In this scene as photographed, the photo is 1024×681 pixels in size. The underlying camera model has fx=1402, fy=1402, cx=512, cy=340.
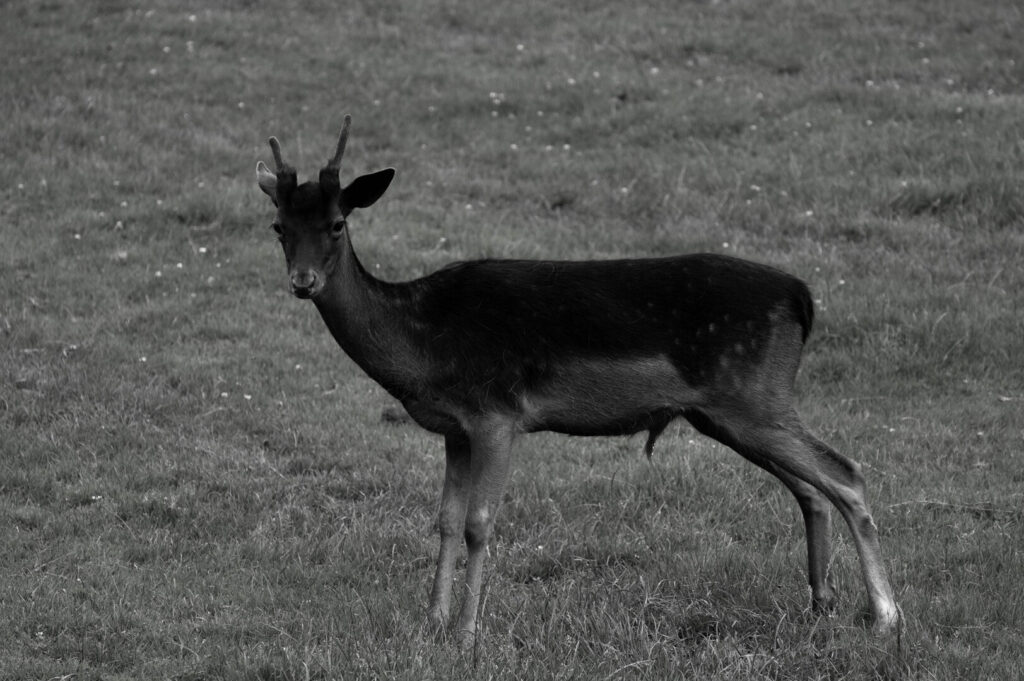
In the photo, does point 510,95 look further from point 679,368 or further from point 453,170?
point 679,368

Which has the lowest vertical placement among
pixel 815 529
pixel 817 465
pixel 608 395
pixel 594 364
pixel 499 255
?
pixel 499 255

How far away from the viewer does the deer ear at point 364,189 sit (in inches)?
255

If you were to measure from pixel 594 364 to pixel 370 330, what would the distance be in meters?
1.06

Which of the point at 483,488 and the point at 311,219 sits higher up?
the point at 311,219

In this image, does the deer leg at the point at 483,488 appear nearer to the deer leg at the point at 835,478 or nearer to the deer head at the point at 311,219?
the deer head at the point at 311,219

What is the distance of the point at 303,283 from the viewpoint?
19.9 ft

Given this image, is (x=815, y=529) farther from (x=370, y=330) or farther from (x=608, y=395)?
(x=370, y=330)

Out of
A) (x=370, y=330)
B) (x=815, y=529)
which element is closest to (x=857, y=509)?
(x=815, y=529)

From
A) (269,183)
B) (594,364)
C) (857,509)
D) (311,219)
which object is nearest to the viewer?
(311,219)

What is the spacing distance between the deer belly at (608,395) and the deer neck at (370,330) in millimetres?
586

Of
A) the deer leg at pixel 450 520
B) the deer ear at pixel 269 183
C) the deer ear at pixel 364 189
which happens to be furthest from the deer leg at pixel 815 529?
the deer ear at pixel 269 183

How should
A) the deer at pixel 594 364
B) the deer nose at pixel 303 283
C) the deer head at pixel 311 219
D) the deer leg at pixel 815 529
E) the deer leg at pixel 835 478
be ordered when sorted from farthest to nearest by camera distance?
the deer leg at pixel 815 529 < the deer at pixel 594 364 < the deer leg at pixel 835 478 < the deer head at pixel 311 219 < the deer nose at pixel 303 283

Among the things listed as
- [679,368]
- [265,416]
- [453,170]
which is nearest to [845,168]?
[453,170]

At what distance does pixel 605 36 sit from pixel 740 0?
2412mm
